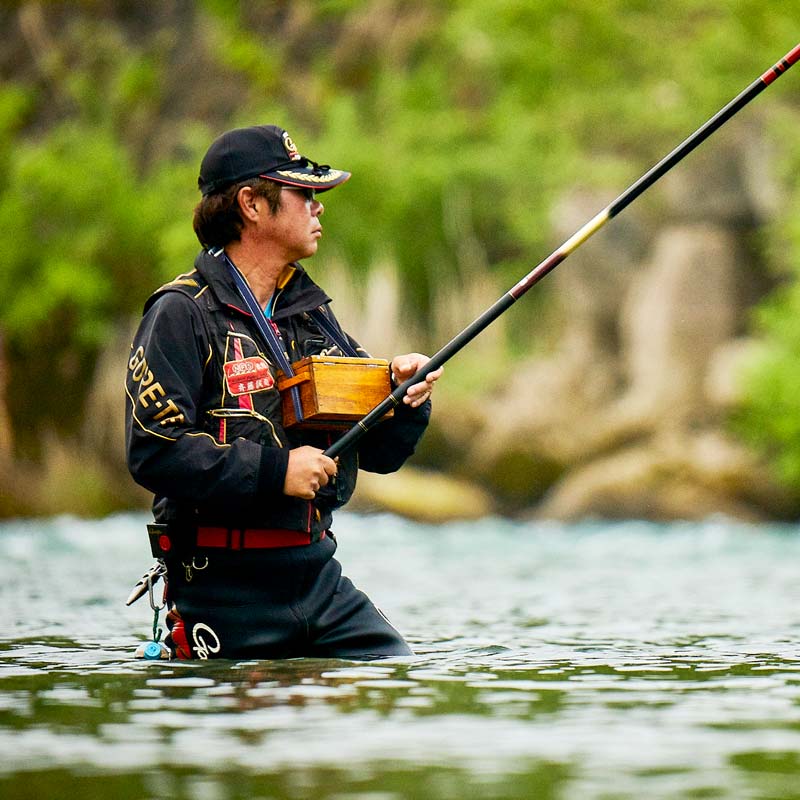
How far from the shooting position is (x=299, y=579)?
5516mm

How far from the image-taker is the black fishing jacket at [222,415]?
17.1ft

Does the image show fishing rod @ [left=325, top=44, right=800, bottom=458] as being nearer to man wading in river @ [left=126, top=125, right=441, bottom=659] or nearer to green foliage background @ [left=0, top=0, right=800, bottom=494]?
man wading in river @ [left=126, top=125, right=441, bottom=659]

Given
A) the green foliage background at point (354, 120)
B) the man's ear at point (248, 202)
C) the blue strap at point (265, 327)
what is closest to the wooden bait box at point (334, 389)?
the blue strap at point (265, 327)

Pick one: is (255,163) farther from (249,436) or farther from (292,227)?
(249,436)

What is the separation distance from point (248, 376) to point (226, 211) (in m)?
0.60

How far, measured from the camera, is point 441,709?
15.8 ft

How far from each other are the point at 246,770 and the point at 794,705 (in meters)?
1.74

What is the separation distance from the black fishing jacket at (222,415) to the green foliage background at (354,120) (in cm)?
2078

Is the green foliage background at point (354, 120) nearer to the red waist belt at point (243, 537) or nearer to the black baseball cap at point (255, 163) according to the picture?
the black baseball cap at point (255, 163)

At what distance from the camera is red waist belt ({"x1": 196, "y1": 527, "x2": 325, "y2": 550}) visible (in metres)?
5.41

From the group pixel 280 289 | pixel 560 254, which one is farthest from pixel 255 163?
pixel 560 254

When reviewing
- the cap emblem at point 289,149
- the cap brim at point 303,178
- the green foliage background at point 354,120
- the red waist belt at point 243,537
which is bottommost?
the red waist belt at point 243,537

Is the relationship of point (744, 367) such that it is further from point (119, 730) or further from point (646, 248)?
point (119, 730)

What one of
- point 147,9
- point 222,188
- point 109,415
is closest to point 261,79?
point 147,9
